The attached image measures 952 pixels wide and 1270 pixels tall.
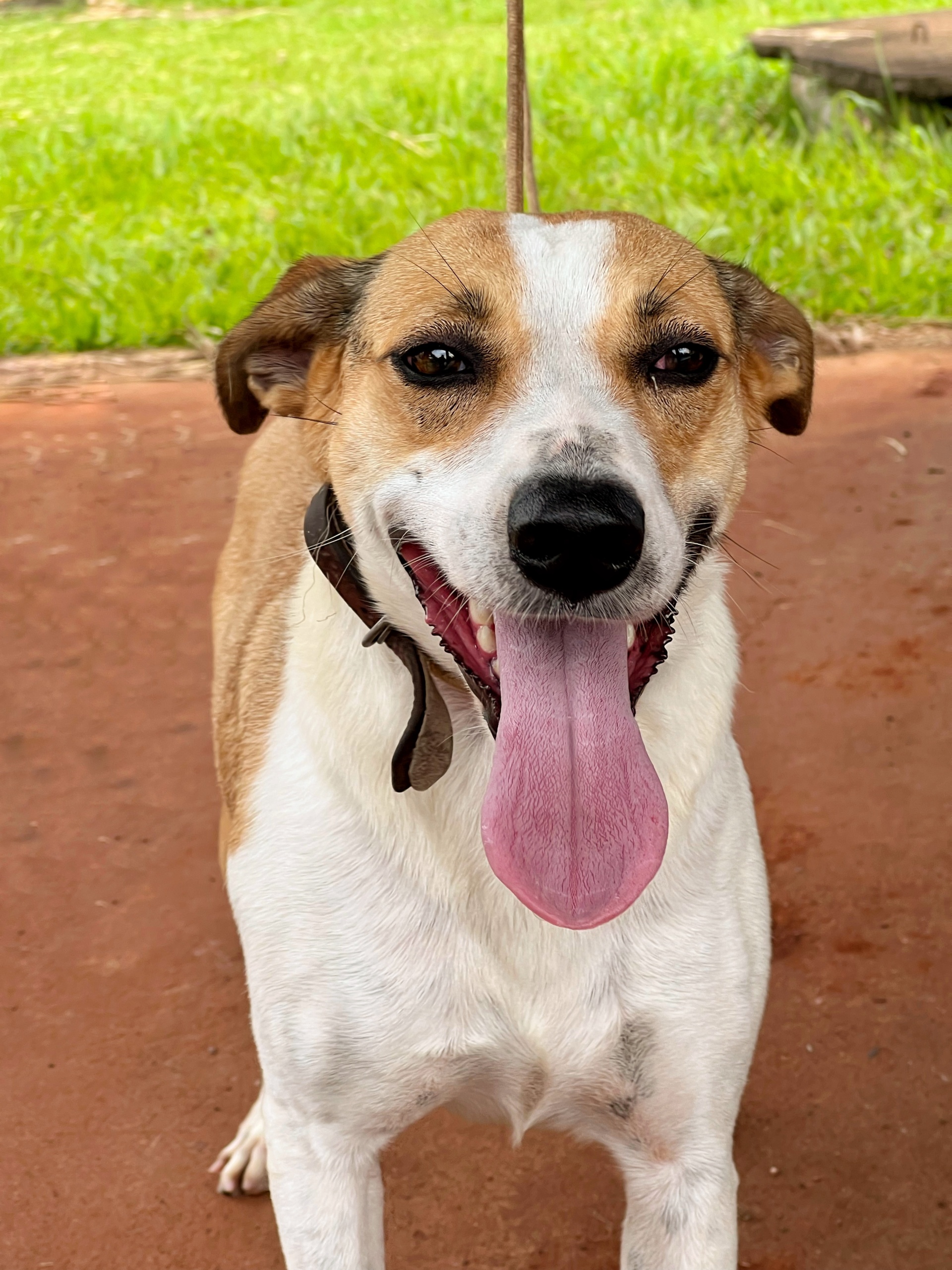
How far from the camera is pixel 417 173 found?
323 inches

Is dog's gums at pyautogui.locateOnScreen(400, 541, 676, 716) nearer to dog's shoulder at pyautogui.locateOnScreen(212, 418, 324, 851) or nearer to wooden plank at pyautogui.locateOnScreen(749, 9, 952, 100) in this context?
dog's shoulder at pyautogui.locateOnScreen(212, 418, 324, 851)

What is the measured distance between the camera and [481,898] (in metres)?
2.31

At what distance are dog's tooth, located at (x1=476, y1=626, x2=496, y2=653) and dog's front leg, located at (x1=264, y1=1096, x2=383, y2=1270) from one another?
768 mm

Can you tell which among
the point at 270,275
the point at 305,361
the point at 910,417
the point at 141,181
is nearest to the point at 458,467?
the point at 305,361

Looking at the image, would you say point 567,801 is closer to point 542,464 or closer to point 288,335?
point 542,464

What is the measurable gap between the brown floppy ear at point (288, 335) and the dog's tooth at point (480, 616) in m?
0.60

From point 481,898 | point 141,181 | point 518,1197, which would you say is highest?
point 481,898

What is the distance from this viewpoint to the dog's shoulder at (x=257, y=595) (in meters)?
2.66

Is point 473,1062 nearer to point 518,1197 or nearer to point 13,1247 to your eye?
point 518,1197

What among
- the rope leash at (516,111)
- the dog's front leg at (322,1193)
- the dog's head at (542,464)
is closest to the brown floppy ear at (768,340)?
the dog's head at (542,464)

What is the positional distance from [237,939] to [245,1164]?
2.36ft

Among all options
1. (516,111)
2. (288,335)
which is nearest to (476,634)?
(288,335)

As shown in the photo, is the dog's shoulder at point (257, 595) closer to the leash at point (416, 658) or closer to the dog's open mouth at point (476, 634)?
the leash at point (416, 658)

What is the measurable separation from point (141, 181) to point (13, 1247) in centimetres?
719
